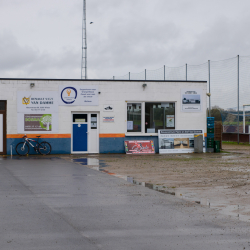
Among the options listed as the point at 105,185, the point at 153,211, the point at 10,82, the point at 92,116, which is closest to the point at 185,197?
the point at 153,211

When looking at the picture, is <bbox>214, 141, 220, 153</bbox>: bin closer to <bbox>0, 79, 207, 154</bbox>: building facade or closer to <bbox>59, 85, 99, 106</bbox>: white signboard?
<bbox>0, 79, 207, 154</bbox>: building facade

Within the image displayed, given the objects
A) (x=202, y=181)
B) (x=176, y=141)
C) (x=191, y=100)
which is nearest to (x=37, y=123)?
(x=176, y=141)

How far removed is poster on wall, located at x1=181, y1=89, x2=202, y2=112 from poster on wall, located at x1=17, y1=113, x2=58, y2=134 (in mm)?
7443

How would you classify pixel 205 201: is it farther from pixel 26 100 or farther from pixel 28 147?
pixel 26 100

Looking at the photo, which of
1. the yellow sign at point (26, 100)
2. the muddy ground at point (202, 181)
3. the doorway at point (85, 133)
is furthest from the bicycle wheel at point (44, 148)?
the muddy ground at point (202, 181)

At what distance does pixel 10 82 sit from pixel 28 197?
1405cm

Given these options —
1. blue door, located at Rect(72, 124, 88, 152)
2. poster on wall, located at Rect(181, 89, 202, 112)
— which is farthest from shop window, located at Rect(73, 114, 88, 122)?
poster on wall, located at Rect(181, 89, 202, 112)

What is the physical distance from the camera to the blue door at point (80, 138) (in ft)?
72.3

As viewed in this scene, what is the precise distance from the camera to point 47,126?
2170cm

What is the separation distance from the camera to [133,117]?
2266cm

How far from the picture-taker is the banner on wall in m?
21.5

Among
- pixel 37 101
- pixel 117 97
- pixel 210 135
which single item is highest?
pixel 117 97

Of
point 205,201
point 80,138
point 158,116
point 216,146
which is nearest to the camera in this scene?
point 205,201

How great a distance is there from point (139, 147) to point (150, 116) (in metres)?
1.99
